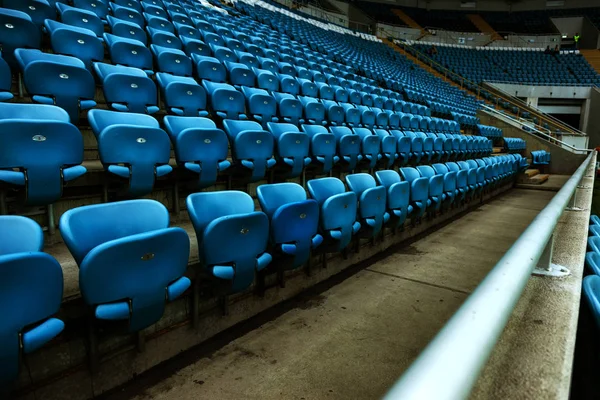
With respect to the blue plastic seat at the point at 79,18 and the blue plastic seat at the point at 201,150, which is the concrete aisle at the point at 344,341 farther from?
the blue plastic seat at the point at 79,18

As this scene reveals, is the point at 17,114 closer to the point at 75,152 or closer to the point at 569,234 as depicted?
the point at 75,152

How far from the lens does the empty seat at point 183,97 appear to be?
1974mm

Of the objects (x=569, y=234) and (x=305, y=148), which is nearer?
(x=569, y=234)

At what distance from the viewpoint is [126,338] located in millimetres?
959

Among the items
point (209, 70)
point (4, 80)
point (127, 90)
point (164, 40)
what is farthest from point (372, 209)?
point (164, 40)

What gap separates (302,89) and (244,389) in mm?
2732

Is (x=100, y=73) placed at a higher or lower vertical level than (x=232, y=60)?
lower

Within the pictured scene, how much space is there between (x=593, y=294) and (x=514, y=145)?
5.30 meters

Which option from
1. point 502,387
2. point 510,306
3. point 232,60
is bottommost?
point 502,387

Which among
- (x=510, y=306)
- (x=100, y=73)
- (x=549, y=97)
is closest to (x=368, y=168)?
(x=100, y=73)

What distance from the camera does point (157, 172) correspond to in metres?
1.40

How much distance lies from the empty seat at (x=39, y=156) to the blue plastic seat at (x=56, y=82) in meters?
0.49

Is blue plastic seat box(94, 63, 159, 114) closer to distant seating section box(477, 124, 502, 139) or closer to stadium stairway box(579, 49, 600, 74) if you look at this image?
distant seating section box(477, 124, 502, 139)

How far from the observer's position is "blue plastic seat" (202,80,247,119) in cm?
217
